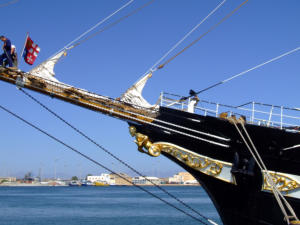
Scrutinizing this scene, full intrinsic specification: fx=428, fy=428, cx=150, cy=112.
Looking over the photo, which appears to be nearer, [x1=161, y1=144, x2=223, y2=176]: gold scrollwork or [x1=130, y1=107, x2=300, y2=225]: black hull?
[x1=130, y1=107, x2=300, y2=225]: black hull

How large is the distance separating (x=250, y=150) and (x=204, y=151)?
106 cm

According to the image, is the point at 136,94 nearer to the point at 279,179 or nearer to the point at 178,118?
the point at 178,118

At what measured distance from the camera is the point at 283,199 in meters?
7.83

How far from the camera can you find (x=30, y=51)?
27.8 feet

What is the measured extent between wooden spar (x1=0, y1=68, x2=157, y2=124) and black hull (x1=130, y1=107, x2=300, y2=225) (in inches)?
11.1

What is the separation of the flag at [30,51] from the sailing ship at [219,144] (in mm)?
281

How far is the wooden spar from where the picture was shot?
8398 mm

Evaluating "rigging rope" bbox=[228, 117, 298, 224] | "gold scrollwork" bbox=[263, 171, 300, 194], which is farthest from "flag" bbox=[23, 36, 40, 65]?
"gold scrollwork" bbox=[263, 171, 300, 194]

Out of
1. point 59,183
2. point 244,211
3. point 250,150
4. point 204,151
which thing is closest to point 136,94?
point 204,151

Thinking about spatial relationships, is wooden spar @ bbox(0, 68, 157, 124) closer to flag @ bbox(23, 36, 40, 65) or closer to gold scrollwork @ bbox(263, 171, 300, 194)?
flag @ bbox(23, 36, 40, 65)

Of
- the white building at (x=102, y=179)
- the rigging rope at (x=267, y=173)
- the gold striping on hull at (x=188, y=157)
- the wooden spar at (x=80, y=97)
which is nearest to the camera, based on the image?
the rigging rope at (x=267, y=173)

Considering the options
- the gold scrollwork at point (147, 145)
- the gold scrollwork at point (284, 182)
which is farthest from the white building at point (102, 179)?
the gold scrollwork at point (284, 182)

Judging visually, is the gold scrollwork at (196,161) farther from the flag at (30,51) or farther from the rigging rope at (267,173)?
the flag at (30,51)

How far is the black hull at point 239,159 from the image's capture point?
828 centimetres
